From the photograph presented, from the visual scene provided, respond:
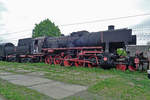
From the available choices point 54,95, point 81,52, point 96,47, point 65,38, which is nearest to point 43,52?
point 65,38

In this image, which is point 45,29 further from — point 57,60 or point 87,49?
point 87,49

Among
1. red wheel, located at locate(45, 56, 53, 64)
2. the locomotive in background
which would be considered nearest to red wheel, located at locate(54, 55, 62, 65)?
the locomotive in background

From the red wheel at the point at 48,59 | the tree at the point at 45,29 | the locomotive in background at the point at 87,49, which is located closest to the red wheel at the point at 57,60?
the locomotive in background at the point at 87,49

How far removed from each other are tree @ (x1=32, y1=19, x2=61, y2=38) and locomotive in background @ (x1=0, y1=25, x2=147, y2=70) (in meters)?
34.6

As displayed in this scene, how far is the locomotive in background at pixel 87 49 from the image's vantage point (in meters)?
9.72

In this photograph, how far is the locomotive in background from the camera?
9719mm

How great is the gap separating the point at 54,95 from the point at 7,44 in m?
23.5

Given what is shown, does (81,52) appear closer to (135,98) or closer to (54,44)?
(54,44)

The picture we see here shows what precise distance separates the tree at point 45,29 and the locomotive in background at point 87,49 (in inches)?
1361

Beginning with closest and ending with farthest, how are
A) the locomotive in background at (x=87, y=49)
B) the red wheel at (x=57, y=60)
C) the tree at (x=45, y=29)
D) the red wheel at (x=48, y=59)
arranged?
the locomotive in background at (x=87, y=49) → the red wheel at (x=57, y=60) → the red wheel at (x=48, y=59) → the tree at (x=45, y=29)

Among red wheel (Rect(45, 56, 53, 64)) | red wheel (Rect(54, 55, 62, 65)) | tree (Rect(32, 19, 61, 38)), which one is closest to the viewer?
red wheel (Rect(54, 55, 62, 65))

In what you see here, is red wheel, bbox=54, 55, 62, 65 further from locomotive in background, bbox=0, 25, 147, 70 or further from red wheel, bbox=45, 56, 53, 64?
red wheel, bbox=45, 56, 53, 64

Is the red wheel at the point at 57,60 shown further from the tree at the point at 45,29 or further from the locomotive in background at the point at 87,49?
the tree at the point at 45,29

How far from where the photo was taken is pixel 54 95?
4.28m
